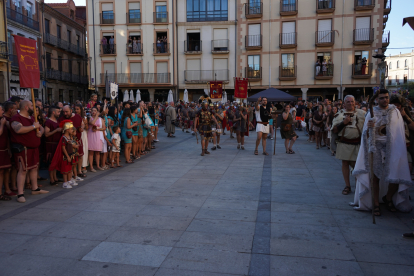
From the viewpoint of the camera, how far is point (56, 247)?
403 cm

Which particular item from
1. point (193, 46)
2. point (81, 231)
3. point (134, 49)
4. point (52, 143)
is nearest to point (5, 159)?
point (52, 143)

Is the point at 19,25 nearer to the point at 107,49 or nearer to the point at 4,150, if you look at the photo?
the point at 107,49

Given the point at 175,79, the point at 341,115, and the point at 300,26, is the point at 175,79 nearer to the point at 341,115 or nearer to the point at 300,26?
the point at 300,26

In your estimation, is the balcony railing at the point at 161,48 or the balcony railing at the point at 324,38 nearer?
the balcony railing at the point at 324,38

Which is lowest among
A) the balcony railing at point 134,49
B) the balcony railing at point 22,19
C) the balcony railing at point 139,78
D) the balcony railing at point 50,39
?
the balcony railing at point 139,78

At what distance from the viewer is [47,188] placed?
22.7 feet

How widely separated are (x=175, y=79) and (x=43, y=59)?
11.4m

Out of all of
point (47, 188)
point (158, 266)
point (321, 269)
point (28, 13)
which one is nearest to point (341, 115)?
point (321, 269)

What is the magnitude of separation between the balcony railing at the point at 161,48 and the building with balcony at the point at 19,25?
968 cm

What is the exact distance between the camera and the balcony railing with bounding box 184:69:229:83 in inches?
1239

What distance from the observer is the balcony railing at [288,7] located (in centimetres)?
2920

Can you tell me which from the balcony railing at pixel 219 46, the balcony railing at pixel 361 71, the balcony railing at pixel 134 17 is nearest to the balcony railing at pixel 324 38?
the balcony railing at pixel 361 71

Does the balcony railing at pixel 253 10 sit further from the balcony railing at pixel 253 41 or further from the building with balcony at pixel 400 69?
the building with balcony at pixel 400 69

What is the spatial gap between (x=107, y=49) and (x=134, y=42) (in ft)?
9.01
